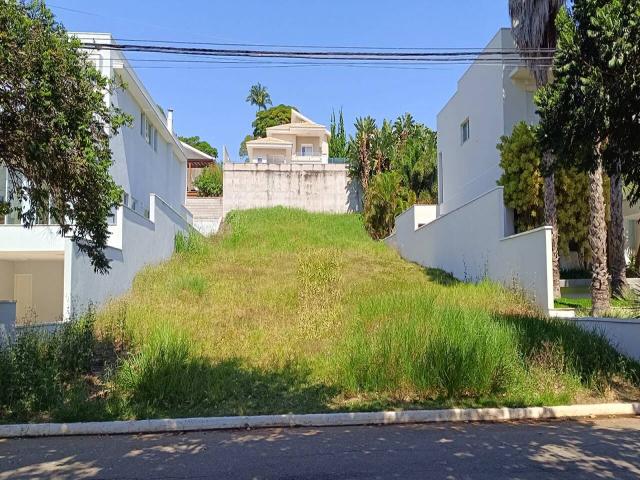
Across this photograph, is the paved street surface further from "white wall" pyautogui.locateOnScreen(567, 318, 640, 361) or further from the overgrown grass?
the overgrown grass

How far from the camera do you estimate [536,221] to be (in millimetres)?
14883

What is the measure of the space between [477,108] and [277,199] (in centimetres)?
1556

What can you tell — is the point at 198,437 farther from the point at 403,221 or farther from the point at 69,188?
the point at 403,221

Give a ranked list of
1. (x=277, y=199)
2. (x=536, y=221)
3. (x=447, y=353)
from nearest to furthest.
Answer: (x=447, y=353) → (x=536, y=221) → (x=277, y=199)

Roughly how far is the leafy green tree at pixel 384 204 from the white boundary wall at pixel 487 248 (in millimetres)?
5498

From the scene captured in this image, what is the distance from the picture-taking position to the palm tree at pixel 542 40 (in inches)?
519

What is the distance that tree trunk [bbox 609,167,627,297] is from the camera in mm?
13016

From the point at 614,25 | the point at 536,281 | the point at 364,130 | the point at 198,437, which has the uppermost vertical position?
the point at 364,130

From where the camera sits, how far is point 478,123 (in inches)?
749

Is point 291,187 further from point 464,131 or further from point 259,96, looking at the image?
point 259,96

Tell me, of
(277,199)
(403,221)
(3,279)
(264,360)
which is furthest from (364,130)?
(264,360)

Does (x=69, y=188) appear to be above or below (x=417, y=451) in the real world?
above

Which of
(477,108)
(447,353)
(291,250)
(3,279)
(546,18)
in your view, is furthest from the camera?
(291,250)

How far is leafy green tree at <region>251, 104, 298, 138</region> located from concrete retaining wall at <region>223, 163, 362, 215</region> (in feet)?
96.4
